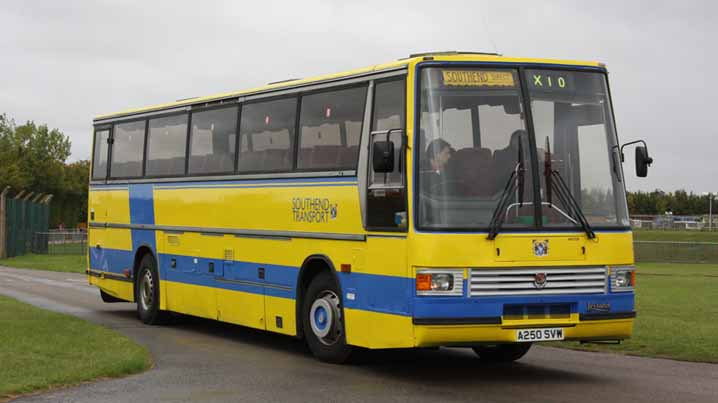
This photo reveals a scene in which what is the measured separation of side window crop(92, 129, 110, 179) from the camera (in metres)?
23.2

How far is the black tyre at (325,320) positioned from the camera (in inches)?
578

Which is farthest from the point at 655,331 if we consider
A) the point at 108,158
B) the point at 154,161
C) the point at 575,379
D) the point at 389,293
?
the point at 108,158

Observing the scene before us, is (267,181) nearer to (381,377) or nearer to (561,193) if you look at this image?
(381,377)

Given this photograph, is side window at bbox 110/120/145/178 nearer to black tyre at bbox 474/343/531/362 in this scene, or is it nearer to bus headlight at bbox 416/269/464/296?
black tyre at bbox 474/343/531/362

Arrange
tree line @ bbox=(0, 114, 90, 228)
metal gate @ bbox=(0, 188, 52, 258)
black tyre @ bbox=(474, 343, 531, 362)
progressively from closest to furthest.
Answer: black tyre @ bbox=(474, 343, 531, 362) < metal gate @ bbox=(0, 188, 52, 258) < tree line @ bbox=(0, 114, 90, 228)

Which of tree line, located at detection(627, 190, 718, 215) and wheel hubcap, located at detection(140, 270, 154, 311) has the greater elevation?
tree line, located at detection(627, 190, 718, 215)

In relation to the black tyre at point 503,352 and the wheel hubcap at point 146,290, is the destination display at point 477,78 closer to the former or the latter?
the black tyre at point 503,352

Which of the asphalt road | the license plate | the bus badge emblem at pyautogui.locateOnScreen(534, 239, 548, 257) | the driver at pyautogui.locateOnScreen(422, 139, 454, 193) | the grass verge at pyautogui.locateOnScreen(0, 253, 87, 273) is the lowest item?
the asphalt road

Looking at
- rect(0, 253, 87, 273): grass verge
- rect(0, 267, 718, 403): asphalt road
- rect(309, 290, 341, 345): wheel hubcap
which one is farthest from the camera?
rect(0, 253, 87, 273): grass verge

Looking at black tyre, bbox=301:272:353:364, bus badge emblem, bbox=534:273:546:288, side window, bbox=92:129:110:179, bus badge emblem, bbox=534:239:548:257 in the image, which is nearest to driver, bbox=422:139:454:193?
bus badge emblem, bbox=534:239:548:257

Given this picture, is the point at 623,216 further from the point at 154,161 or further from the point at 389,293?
the point at 154,161

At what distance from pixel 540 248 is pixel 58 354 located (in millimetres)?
5946

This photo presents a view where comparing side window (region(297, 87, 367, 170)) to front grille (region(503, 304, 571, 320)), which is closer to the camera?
front grille (region(503, 304, 571, 320))

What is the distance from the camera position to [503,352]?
15453mm
